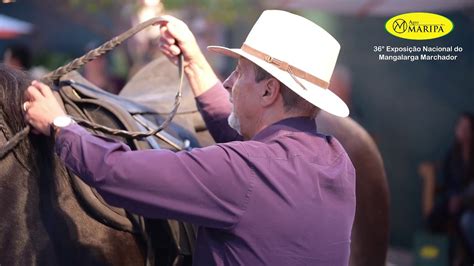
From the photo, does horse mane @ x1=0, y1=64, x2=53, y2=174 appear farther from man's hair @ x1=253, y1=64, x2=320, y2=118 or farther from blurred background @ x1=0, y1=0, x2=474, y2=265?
blurred background @ x1=0, y1=0, x2=474, y2=265

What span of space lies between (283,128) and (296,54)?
0.19m

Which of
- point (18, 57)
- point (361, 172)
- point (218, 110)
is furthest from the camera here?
point (18, 57)

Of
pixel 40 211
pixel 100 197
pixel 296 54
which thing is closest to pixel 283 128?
pixel 296 54

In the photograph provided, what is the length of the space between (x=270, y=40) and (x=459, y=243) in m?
3.55

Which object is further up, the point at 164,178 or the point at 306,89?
the point at 306,89

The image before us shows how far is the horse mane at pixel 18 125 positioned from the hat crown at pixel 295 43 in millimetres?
574

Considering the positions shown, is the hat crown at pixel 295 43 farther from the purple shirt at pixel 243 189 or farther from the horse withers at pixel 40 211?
the horse withers at pixel 40 211

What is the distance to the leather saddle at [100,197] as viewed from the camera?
2021mm

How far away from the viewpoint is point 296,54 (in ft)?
6.39

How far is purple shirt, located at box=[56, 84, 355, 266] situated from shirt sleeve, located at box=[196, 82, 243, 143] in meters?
0.54

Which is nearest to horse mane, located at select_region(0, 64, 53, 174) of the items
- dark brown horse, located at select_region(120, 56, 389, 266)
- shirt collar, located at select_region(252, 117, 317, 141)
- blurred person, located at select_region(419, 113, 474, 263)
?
shirt collar, located at select_region(252, 117, 317, 141)

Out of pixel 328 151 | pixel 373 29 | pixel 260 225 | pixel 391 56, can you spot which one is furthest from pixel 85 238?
pixel 373 29

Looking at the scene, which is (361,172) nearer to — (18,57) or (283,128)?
(283,128)

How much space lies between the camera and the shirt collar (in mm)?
1922
